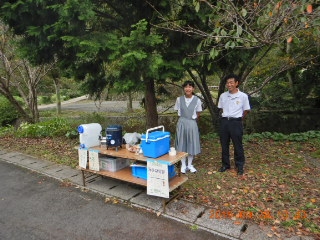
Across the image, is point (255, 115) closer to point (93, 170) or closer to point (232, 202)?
point (232, 202)

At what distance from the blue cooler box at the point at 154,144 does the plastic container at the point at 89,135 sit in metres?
1.18

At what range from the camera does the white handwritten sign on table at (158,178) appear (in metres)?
3.36

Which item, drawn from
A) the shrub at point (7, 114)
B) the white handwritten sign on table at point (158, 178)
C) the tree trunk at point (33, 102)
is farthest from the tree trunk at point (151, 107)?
the shrub at point (7, 114)

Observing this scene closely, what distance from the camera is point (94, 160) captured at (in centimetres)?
421

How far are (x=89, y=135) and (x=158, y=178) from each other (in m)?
1.60

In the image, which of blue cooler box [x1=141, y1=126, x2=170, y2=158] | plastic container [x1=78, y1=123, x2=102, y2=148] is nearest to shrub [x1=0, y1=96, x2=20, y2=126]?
plastic container [x1=78, y1=123, x2=102, y2=148]

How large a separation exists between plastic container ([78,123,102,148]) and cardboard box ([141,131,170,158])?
46.4 inches

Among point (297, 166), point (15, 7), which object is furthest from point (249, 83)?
point (15, 7)

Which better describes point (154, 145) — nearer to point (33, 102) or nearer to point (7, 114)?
point (33, 102)
